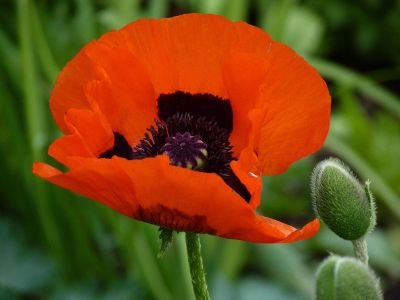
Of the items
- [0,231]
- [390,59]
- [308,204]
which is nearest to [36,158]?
[0,231]

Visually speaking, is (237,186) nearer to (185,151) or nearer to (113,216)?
(185,151)

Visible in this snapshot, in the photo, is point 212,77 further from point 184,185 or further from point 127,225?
point 127,225

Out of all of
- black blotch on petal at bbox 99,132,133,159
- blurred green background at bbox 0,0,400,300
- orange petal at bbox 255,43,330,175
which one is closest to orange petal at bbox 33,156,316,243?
orange petal at bbox 255,43,330,175

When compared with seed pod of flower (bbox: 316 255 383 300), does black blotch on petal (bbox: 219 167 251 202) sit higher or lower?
lower

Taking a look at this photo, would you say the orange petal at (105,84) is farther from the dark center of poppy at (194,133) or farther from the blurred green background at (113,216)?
the blurred green background at (113,216)

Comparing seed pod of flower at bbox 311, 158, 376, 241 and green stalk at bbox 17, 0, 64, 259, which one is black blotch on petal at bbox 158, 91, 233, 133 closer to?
seed pod of flower at bbox 311, 158, 376, 241
